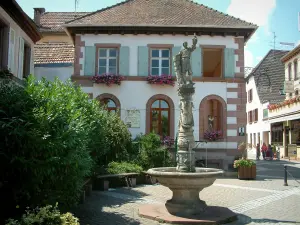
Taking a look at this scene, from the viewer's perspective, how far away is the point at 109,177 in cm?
1271

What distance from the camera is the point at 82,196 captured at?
9.48 meters

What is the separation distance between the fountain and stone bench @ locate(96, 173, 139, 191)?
355 cm

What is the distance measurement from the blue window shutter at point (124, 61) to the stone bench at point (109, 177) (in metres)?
6.56

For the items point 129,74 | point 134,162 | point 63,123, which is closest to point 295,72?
point 129,74

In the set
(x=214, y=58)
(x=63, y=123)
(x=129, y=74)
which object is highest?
(x=214, y=58)

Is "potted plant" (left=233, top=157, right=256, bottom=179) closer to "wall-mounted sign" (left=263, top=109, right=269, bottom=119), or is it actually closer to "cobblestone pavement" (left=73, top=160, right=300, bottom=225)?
"cobblestone pavement" (left=73, top=160, right=300, bottom=225)

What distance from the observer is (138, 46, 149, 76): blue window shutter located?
1845cm

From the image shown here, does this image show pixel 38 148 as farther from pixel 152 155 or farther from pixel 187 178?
pixel 152 155

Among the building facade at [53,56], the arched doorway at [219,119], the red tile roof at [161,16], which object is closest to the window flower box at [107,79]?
the building facade at [53,56]

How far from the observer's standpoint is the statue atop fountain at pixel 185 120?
8.57 metres

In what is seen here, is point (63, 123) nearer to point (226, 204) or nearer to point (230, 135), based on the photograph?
point (226, 204)

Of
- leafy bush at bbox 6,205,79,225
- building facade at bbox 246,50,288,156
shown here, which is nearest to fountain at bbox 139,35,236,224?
leafy bush at bbox 6,205,79,225

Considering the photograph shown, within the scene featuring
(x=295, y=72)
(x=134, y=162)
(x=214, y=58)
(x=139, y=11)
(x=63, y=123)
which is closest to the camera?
(x=63, y=123)

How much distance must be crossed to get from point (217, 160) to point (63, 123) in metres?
12.5
